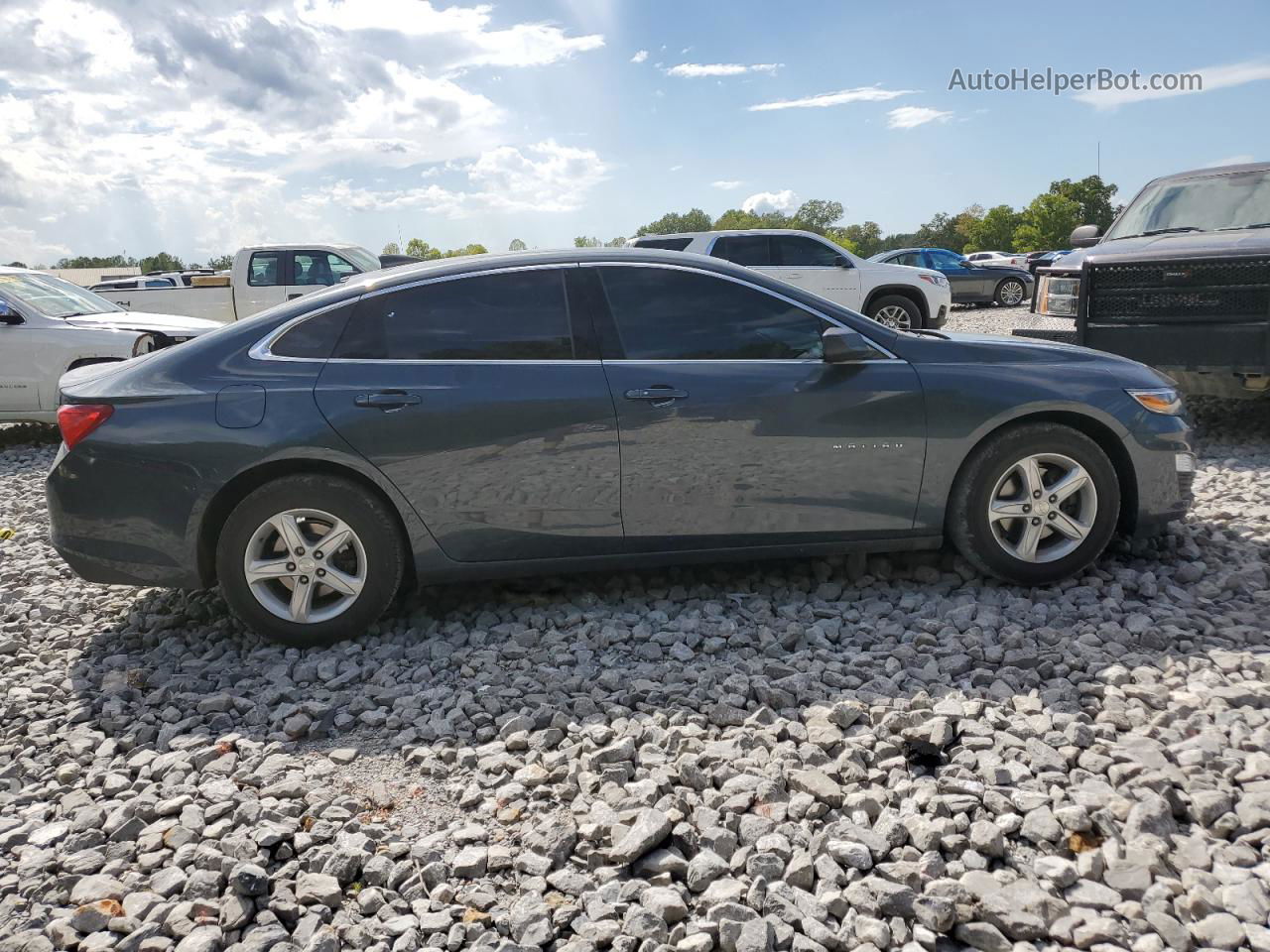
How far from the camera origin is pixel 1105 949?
235 centimetres

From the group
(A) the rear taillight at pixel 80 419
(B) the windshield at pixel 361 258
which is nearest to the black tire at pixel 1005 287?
(B) the windshield at pixel 361 258

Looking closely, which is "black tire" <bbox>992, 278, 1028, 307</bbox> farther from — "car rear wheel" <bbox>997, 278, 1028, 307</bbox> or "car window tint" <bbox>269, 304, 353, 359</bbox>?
"car window tint" <bbox>269, 304, 353, 359</bbox>

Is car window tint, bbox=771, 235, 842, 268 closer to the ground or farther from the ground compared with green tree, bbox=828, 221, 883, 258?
closer to the ground

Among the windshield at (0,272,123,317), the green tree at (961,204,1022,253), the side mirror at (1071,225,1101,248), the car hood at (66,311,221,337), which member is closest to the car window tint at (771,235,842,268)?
the side mirror at (1071,225,1101,248)

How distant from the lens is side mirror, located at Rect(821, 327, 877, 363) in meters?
4.42

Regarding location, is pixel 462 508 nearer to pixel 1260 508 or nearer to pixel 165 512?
pixel 165 512

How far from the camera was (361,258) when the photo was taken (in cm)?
1585

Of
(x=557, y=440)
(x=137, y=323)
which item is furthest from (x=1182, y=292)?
(x=137, y=323)

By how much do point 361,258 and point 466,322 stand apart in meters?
12.3

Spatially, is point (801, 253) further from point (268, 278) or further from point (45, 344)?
point (45, 344)

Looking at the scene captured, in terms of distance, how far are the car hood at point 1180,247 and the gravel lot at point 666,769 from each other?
330 centimetres

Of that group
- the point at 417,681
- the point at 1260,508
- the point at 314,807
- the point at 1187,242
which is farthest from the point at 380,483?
the point at 1187,242

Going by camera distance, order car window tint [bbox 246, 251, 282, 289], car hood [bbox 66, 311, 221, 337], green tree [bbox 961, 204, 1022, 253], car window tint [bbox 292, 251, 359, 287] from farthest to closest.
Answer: green tree [bbox 961, 204, 1022, 253], car window tint [bbox 246, 251, 282, 289], car window tint [bbox 292, 251, 359, 287], car hood [bbox 66, 311, 221, 337]

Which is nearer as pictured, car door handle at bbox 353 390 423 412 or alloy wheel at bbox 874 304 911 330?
car door handle at bbox 353 390 423 412
